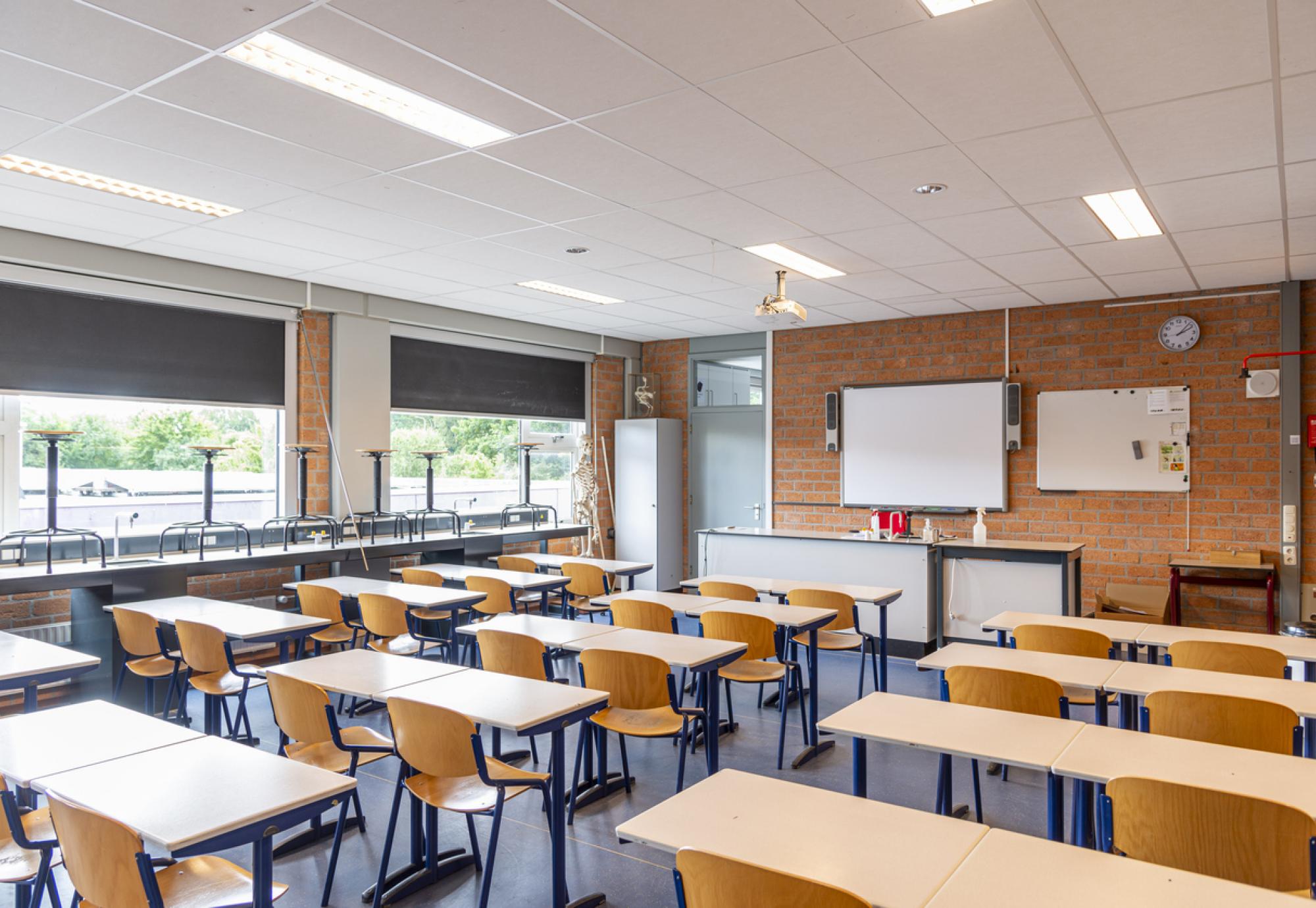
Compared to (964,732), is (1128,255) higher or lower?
higher

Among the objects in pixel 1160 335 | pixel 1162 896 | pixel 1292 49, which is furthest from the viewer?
pixel 1160 335

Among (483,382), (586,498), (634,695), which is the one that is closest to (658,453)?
(586,498)

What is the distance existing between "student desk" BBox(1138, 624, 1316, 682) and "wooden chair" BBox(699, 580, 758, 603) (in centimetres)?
203

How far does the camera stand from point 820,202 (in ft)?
14.4

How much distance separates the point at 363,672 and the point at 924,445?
5.89 metres

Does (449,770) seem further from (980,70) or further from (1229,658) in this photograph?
(1229,658)

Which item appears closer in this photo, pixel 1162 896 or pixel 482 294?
pixel 1162 896

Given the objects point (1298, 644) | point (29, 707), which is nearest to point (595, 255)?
point (29, 707)

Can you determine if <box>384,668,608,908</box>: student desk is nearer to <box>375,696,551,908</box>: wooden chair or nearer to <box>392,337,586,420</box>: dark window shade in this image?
<box>375,696,551,908</box>: wooden chair

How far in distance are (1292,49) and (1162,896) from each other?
8.79 feet

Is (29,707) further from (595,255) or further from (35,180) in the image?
(595,255)

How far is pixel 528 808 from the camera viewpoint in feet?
11.8

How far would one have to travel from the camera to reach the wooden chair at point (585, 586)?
6069 millimetres

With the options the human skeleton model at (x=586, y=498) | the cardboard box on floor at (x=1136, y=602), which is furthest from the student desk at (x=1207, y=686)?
the human skeleton model at (x=586, y=498)
